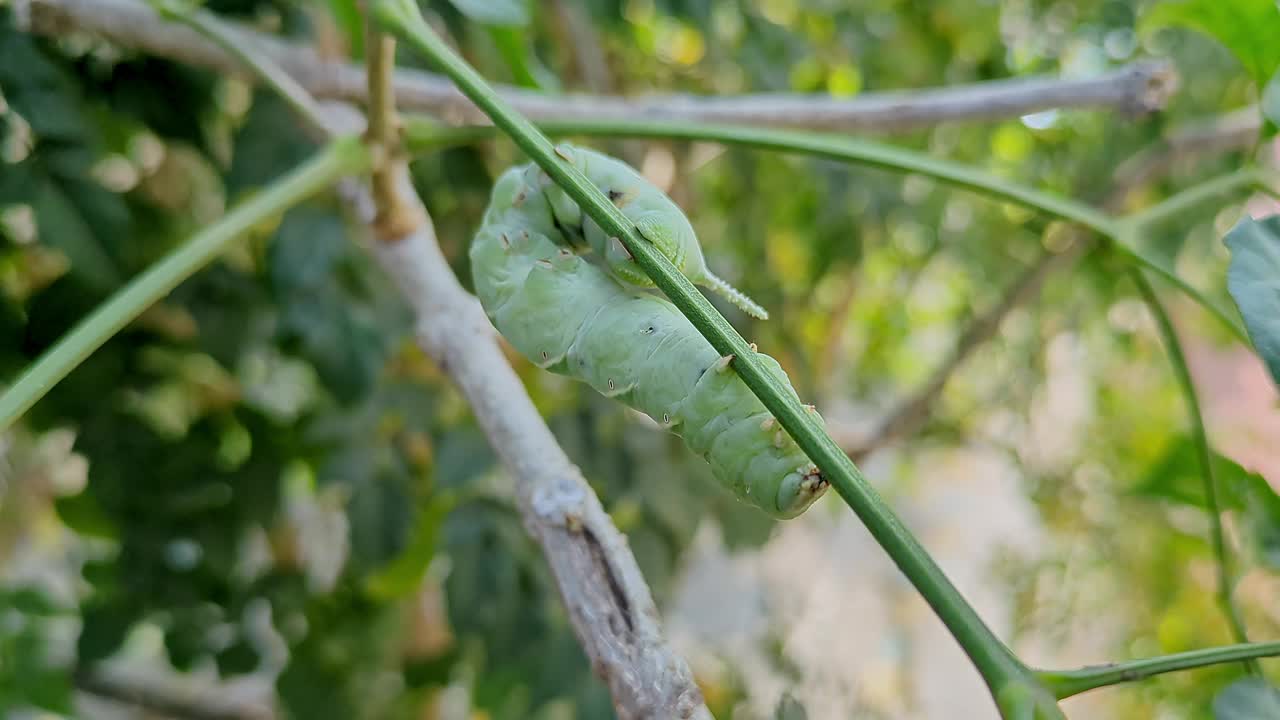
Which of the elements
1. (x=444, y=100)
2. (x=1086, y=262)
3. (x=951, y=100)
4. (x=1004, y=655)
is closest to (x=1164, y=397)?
(x=1086, y=262)

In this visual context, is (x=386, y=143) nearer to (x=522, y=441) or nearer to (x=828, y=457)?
(x=522, y=441)

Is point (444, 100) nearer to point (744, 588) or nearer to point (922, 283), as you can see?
point (744, 588)

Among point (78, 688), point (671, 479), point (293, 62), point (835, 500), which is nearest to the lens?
point (293, 62)

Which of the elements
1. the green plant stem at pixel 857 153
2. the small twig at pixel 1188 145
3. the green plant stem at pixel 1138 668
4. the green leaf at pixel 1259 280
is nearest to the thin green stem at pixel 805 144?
the green plant stem at pixel 857 153

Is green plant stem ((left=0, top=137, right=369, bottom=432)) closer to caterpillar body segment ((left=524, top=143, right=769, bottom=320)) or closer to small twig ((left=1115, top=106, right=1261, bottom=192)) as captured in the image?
caterpillar body segment ((left=524, top=143, right=769, bottom=320))

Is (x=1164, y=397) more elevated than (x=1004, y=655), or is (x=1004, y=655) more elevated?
(x=1164, y=397)

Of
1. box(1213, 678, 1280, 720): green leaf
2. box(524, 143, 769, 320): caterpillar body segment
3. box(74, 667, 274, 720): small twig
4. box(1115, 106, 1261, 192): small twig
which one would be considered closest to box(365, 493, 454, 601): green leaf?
box(74, 667, 274, 720): small twig

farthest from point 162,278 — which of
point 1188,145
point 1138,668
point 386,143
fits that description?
point 1188,145
